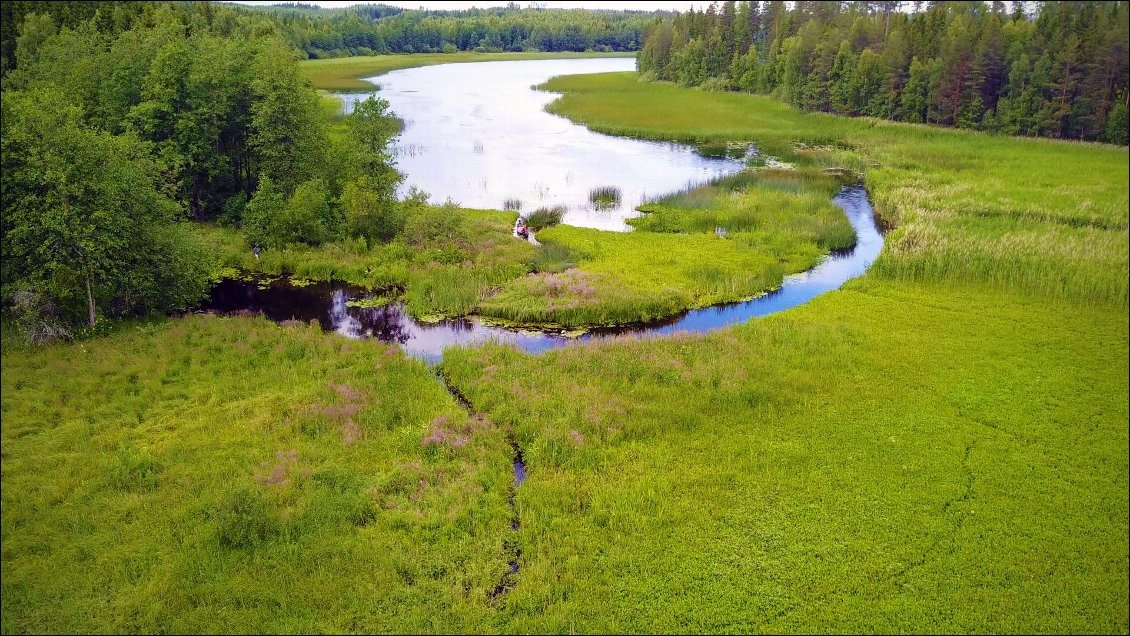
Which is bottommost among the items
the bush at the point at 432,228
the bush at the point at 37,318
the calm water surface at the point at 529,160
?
the bush at the point at 37,318

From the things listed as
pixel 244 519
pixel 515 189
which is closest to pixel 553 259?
pixel 515 189

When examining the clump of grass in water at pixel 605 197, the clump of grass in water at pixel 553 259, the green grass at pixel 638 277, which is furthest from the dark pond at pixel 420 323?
the clump of grass in water at pixel 605 197

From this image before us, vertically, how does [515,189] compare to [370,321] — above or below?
above

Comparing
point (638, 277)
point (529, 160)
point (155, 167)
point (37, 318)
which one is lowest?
point (638, 277)

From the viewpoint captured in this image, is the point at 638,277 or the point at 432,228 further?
the point at 432,228

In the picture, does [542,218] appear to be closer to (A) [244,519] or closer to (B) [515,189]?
(B) [515,189]

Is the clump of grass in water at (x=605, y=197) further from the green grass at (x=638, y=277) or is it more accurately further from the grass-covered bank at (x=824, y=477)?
the grass-covered bank at (x=824, y=477)

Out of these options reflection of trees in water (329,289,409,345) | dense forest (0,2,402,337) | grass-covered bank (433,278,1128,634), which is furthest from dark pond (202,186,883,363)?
grass-covered bank (433,278,1128,634)

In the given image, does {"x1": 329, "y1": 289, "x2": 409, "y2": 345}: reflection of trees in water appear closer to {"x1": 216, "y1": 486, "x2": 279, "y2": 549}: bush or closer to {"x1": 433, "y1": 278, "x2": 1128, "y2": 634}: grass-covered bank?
{"x1": 433, "y1": 278, "x2": 1128, "y2": 634}: grass-covered bank
